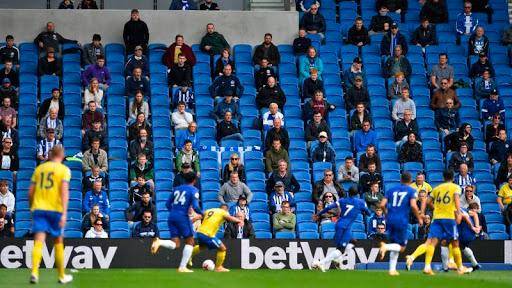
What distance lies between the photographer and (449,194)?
2203 cm

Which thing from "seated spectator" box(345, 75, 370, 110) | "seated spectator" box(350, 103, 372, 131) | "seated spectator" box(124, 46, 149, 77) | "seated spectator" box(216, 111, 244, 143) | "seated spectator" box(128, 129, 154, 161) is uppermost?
"seated spectator" box(124, 46, 149, 77)

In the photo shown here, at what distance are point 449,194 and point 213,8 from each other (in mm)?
12985

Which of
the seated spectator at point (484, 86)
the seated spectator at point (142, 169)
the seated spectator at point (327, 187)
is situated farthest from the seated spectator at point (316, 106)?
the seated spectator at point (142, 169)

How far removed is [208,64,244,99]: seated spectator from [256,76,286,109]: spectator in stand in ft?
Answer: 1.78

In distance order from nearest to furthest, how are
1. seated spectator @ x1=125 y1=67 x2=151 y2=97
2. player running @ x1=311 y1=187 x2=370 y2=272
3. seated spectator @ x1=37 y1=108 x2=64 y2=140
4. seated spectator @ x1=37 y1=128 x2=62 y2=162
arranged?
player running @ x1=311 y1=187 x2=370 y2=272 → seated spectator @ x1=37 y1=128 x2=62 y2=162 → seated spectator @ x1=37 y1=108 x2=64 y2=140 → seated spectator @ x1=125 y1=67 x2=151 y2=97

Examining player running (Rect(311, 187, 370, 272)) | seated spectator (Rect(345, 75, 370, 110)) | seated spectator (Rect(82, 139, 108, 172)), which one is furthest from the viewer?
seated spectator (Rect(345, 75, 370, 110))

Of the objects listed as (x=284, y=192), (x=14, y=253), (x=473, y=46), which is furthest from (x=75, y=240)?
(x=473, y=46)

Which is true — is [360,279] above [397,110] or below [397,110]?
below

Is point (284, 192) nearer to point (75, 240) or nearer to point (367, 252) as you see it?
point (367, 252)

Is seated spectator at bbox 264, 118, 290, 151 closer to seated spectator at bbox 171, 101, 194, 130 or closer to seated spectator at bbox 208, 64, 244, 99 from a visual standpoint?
seated spectator at bbox 208, 64, 244, 99

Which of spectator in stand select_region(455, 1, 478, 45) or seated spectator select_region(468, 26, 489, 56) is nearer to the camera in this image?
seated spectator select_region(468, 26, 489, 56)

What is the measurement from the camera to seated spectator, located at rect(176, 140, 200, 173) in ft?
94.1

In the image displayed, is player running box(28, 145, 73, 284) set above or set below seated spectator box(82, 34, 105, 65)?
below

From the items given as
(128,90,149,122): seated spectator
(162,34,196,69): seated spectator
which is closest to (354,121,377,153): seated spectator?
(162,34,196,69): seated spectator
